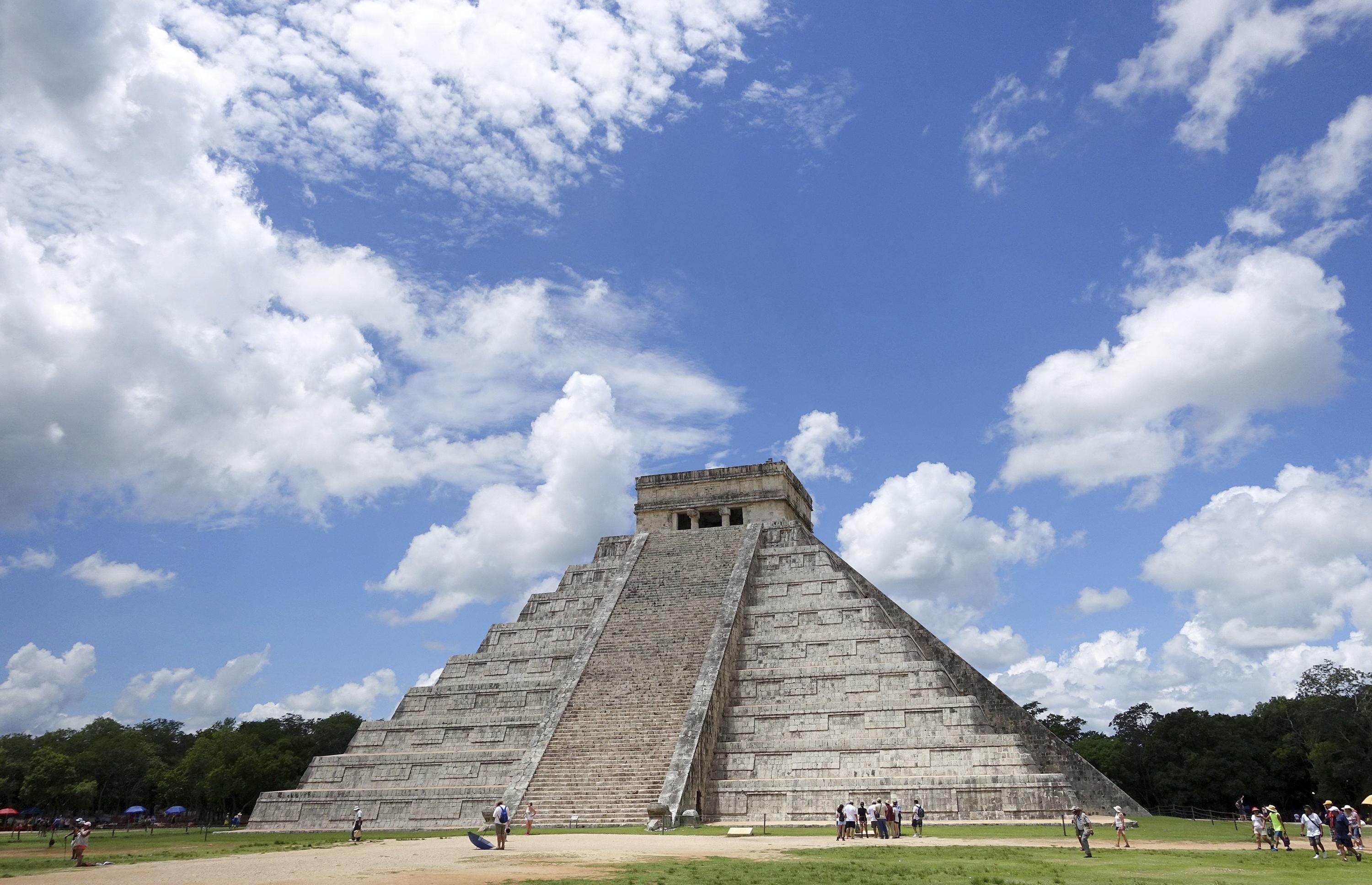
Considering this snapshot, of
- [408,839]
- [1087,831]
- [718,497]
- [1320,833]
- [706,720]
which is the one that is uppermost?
[718,497]

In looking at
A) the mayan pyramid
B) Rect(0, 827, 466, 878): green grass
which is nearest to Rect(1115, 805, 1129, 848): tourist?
the mayan pyramid

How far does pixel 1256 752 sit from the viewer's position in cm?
4534

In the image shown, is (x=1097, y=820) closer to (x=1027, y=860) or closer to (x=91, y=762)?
(x=1027, y=860)

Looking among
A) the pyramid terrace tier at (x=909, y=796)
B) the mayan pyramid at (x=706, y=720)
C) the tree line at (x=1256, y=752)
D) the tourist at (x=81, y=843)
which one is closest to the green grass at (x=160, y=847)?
the tourist at (x=81, y=843)

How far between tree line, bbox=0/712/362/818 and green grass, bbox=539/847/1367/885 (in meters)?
35.5

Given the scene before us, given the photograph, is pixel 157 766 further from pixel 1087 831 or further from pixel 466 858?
pixel 1087 831

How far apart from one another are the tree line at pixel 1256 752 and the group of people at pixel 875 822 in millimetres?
26409

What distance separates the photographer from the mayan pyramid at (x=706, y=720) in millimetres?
20812

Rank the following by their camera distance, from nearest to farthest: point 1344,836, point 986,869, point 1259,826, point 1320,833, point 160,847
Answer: point 986,869 < point 1344,836 < point 1320,833 < point 1259,826 < point 160,847

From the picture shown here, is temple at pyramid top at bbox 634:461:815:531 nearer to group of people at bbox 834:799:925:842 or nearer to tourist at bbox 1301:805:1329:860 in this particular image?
group of people at bbox 834:799:925:842

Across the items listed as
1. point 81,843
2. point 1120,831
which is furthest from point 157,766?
point 1120,831

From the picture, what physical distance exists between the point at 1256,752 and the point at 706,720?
36259 mm

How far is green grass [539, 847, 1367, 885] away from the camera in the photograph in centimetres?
1034

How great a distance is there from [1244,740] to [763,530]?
3087 centimetres
